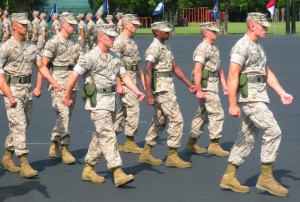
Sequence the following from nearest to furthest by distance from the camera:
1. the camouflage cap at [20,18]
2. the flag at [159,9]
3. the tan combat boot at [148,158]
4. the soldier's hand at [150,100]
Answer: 1. the camouflage cap at [20,18]
2. the soldier's hand at [150,100]
3. the tan combat boot at [148,158]
4. the flag at [159,9]

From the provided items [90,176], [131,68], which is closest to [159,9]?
[131,68]

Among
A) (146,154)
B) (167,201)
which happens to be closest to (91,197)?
→ (167,201)

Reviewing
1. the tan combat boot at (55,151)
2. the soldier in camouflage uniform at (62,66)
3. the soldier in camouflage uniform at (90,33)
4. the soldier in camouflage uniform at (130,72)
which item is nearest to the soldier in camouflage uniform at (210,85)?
the soldier in camouflage uniform at (130,72)

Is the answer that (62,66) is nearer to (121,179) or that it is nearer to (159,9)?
(121,179)

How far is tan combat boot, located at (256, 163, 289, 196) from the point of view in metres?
9.02

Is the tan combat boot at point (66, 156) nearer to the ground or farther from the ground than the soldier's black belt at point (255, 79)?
nearer to the ground

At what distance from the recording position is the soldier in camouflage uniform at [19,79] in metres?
10.2

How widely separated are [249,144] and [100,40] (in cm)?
206

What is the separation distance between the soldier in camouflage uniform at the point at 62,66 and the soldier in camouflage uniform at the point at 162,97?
3.55 feet

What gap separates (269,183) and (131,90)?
1.97 metres

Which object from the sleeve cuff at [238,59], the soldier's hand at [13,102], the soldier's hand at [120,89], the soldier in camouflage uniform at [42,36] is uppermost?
the sleeve cuff at [238,59]

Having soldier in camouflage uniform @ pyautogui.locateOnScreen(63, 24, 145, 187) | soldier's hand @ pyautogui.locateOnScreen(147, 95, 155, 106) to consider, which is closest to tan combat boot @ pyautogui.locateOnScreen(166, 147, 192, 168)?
soldier's hand @ pyautogui.locateOnScreen(147, 95, 155, 106)

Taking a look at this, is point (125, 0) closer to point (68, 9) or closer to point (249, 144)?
point (68, 9)

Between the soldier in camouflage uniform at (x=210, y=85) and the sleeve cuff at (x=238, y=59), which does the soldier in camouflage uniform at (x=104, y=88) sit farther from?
the soldier in camouflage uniform at (x=210, y=85)
